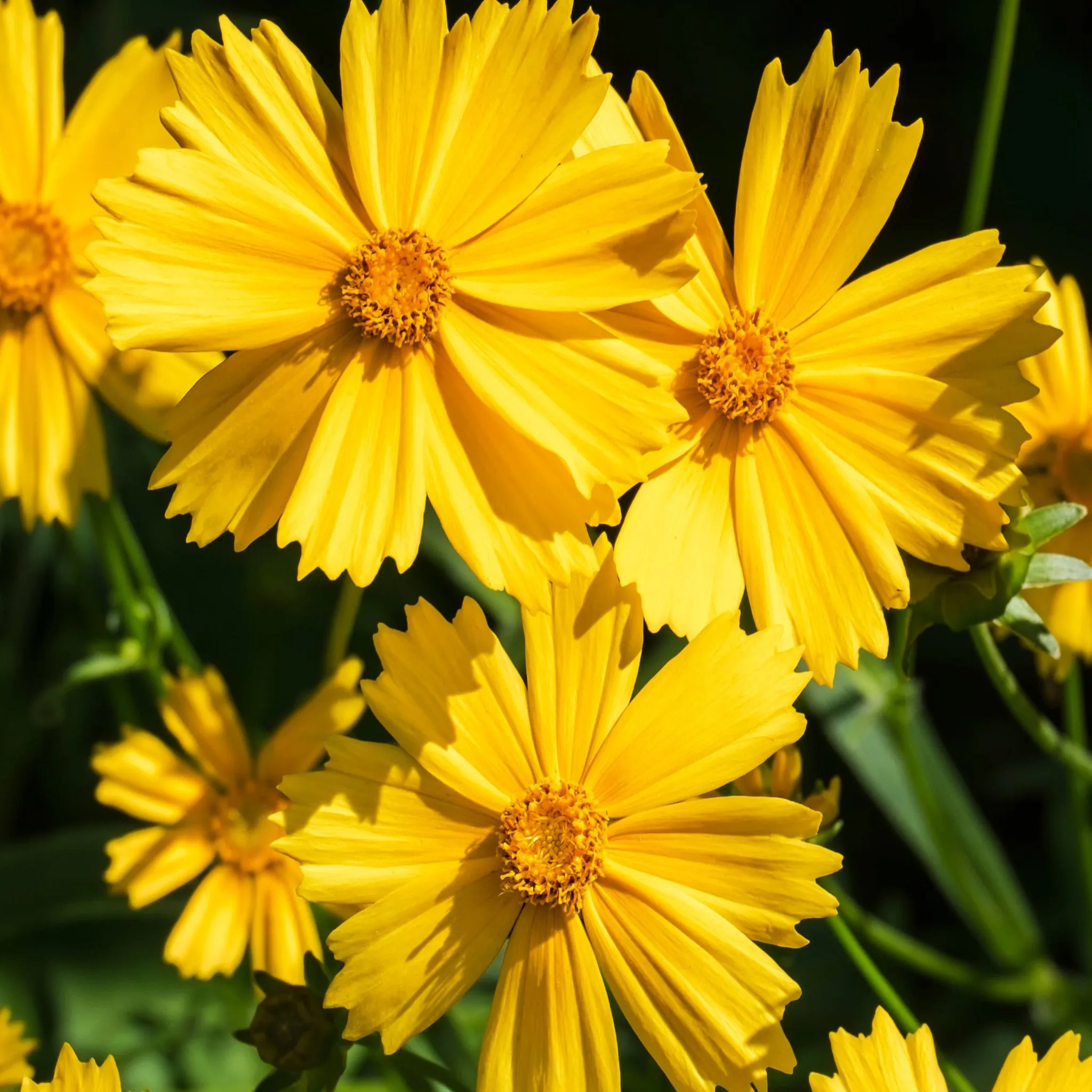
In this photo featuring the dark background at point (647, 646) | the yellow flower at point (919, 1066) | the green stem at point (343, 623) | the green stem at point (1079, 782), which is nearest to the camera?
the yellow flower at point (919, 1066)

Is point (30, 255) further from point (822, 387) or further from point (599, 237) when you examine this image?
point (822, 387)

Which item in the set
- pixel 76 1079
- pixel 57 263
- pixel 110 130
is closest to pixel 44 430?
pixel 57 263

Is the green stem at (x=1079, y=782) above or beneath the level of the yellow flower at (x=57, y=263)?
beneath

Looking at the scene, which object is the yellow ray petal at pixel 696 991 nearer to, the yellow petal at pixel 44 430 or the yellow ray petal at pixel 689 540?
the yellow ray petal at pixel 689 540

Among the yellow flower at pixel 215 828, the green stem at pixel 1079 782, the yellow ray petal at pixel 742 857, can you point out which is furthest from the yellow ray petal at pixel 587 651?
the green stem at pixel 1079 782

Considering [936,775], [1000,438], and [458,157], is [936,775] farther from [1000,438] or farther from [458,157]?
[458,157]

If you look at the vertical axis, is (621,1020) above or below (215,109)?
below

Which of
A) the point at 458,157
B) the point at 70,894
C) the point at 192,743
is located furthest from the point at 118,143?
the point at 70,894
